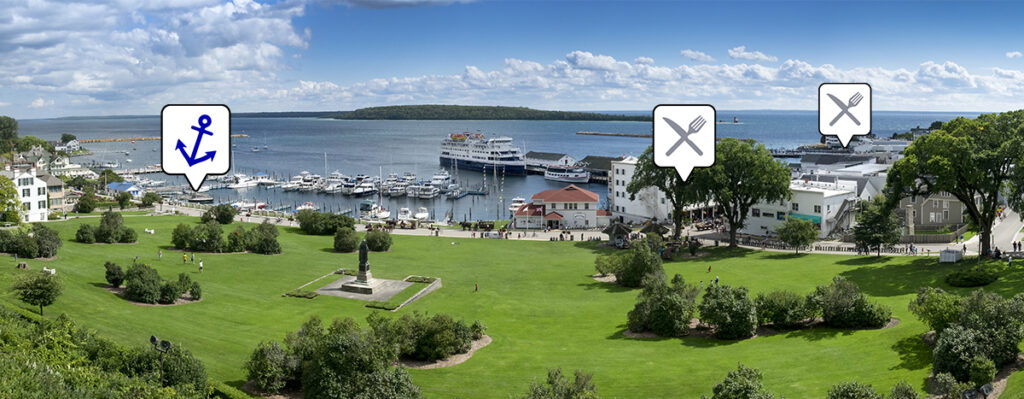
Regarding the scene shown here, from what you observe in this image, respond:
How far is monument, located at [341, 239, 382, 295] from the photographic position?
5225 centimetres

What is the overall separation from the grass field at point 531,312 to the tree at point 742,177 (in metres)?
5.54

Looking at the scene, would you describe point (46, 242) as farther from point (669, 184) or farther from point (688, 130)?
point (669, 184)

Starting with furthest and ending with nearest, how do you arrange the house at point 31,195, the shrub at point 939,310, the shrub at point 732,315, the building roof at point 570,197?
the building roof at point 570,197 < the house at point 31,195 < the shrub at point 732,315 < the shrub at point 939,310

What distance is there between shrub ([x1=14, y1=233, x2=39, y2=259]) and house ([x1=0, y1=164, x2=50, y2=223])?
2668 cm

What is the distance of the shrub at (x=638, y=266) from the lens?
52.5 metres

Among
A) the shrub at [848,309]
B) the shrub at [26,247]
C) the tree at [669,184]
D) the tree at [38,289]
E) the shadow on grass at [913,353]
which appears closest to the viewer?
the shadow on grass at [913,353]

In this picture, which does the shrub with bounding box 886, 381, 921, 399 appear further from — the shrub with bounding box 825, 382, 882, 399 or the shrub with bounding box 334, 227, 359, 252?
the shrub with bounding box 334, 227, 359, 252

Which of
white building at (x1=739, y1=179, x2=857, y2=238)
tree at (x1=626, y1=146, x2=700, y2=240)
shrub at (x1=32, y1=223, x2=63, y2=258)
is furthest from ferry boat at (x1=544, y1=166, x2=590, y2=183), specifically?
shrub at (x1=32, y1=223, x2=63, y2=258)

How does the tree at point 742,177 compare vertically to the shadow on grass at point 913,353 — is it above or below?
above

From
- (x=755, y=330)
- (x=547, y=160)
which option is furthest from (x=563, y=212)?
(x=547, y=160)

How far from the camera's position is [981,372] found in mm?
26750

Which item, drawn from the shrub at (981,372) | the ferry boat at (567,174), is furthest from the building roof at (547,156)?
the shrub at (981,372)

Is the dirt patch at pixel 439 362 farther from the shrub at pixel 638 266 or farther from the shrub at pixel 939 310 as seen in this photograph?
the shrub at pixel 939 310

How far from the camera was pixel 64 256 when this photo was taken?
55.1 meters
